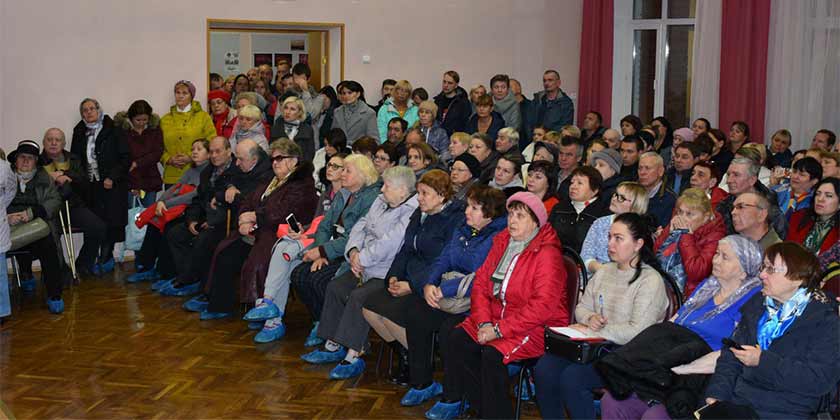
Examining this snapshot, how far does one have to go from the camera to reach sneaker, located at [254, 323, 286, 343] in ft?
20.1

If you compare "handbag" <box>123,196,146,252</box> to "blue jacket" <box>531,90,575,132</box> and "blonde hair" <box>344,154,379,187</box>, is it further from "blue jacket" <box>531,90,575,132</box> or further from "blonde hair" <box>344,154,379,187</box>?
"blue jacket" <box>531,90,575,132</box>

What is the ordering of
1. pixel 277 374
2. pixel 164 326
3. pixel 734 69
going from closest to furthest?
pixel 277 374, pixel 164 326, pixel 734 69

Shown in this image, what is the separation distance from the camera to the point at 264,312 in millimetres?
6203

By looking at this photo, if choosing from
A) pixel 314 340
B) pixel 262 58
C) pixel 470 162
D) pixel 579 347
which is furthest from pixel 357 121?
pixel 579 347

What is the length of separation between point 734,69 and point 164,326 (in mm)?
6616

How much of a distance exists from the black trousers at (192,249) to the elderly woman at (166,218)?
0.59 ft

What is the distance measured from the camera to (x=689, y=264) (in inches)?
180

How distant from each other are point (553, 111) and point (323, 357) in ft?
17.8

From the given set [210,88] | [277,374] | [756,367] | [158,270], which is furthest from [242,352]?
[210,88]

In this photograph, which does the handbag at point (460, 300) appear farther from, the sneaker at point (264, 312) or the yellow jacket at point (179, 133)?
the yellow jacket at point (179, 133)

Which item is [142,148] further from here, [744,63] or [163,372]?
[744,63]

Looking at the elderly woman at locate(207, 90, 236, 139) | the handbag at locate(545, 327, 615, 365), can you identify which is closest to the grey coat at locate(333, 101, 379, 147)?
the elderly woman at locate(207, 90, 236, 139)

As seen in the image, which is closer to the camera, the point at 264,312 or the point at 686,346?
the point at 686,346

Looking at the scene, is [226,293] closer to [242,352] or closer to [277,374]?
[242,352]
